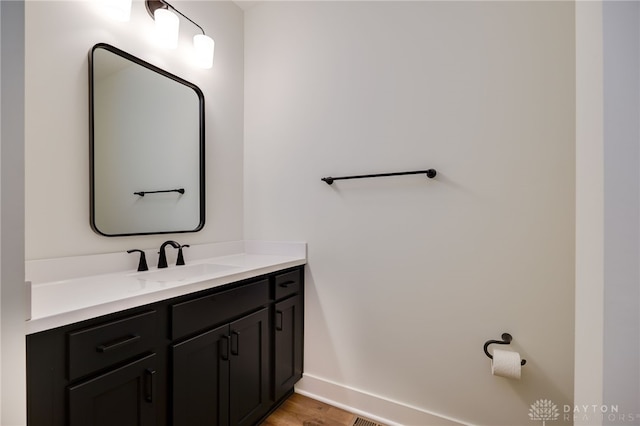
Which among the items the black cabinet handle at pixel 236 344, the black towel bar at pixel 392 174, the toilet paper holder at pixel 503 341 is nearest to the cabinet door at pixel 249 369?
the black cabinet handle at pixel 236 344

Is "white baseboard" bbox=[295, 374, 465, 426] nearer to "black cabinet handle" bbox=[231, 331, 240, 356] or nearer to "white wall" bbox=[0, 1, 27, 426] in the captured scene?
"black cabinet handle" bbox=[231, 331, 240, 356]

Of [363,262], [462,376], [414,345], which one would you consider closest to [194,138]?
[363,262]

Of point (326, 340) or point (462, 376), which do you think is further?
point (326, 340)

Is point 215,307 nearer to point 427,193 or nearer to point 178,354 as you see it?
point 178,354

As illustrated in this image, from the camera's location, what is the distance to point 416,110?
160 cm

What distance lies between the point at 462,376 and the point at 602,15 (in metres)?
1.53

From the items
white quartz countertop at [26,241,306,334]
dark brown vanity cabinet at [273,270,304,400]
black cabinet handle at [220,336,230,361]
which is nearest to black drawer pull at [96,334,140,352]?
white quartz countertop at [26,241,306,334]

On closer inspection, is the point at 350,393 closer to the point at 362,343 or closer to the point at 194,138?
the point at 362,343

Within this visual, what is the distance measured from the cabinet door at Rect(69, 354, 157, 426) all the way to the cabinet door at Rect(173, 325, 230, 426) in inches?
3.8

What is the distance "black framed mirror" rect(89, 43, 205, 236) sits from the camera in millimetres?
1363

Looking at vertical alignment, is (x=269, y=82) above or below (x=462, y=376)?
above

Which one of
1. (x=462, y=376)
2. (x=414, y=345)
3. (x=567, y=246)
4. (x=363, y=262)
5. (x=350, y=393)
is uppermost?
(x=567, y=246)

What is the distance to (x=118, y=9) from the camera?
1357 mm

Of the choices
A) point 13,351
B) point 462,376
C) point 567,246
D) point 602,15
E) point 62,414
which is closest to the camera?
point 13,351
